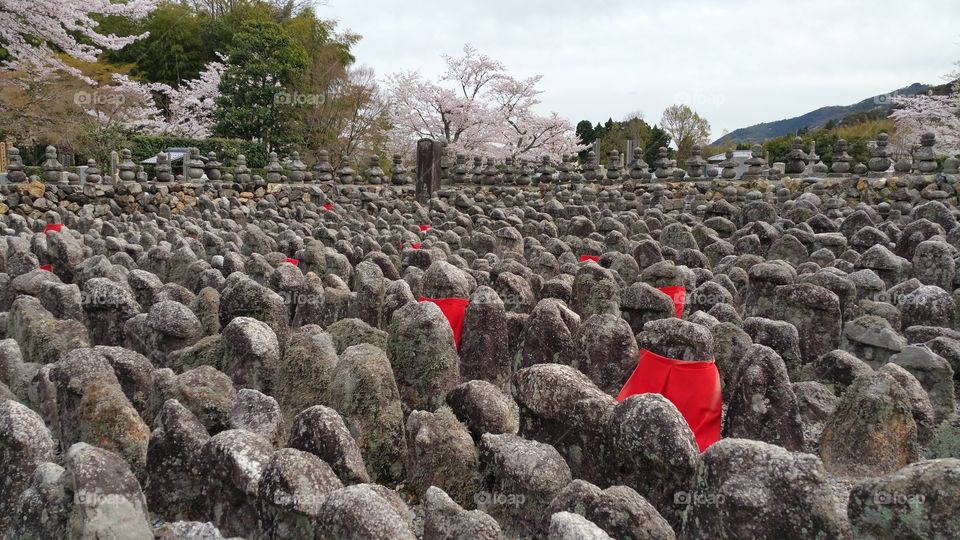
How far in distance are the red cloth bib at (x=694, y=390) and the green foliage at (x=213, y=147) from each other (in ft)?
70.8

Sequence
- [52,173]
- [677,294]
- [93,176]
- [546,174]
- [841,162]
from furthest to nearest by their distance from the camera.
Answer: [546,174] < [93,176] < [52,173] < [841,162] < [677,294]

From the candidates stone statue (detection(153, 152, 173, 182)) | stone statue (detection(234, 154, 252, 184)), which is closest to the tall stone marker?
stone statue (detection(234, 154, 252, 184))

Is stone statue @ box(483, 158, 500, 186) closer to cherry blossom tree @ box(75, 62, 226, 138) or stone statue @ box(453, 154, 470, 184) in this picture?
stone statue @ box(453, 154, 470, 184)

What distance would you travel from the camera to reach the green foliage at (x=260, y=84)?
24.9 metres

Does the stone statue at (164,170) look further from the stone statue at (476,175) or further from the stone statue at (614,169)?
the stone statue at (614,169)

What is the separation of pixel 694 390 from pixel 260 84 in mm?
24061

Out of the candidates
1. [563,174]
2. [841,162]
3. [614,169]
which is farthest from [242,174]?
[841,162]

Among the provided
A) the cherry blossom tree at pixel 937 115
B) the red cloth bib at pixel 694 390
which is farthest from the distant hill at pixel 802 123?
the red cloth bib at pixel 694 390

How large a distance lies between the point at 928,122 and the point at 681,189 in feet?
50.8

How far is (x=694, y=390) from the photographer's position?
3447 millimetres

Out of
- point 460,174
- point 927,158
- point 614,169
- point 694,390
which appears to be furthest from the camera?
point 460,174

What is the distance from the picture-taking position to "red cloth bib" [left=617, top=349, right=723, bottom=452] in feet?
11.3

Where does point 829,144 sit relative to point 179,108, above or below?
below

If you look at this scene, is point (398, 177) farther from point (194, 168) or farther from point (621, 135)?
point (621, 135)
